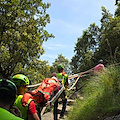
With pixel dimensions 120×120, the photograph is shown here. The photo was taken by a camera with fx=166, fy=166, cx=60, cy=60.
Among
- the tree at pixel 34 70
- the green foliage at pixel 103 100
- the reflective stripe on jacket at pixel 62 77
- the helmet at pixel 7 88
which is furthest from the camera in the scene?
the tree at pixel 34 70

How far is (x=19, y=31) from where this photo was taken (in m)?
12.6

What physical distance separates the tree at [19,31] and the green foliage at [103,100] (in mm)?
8286

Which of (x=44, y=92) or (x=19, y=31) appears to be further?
(x=19, y=31)

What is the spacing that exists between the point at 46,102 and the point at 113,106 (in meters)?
1.53

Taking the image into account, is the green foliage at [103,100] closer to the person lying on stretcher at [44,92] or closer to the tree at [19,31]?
the person lying on stretcher at [44,92]

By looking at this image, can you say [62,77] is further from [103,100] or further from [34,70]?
[34,70]

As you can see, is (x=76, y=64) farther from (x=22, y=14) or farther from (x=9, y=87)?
(x=9, y=87)

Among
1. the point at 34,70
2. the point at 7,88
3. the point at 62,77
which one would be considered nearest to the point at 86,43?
the point at 34,70

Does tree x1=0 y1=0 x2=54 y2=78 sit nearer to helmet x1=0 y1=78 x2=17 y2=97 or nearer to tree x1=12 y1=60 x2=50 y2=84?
tree x1=12 y1=60 x2=50 y2=84

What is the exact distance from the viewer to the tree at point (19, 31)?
11766 mm

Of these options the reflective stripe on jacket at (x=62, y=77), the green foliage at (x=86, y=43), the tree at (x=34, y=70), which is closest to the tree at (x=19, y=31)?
the tree at (x=34, y=70)

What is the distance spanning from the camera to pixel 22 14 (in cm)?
1200

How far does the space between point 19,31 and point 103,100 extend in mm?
10019

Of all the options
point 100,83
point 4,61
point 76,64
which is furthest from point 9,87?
point 76,64
